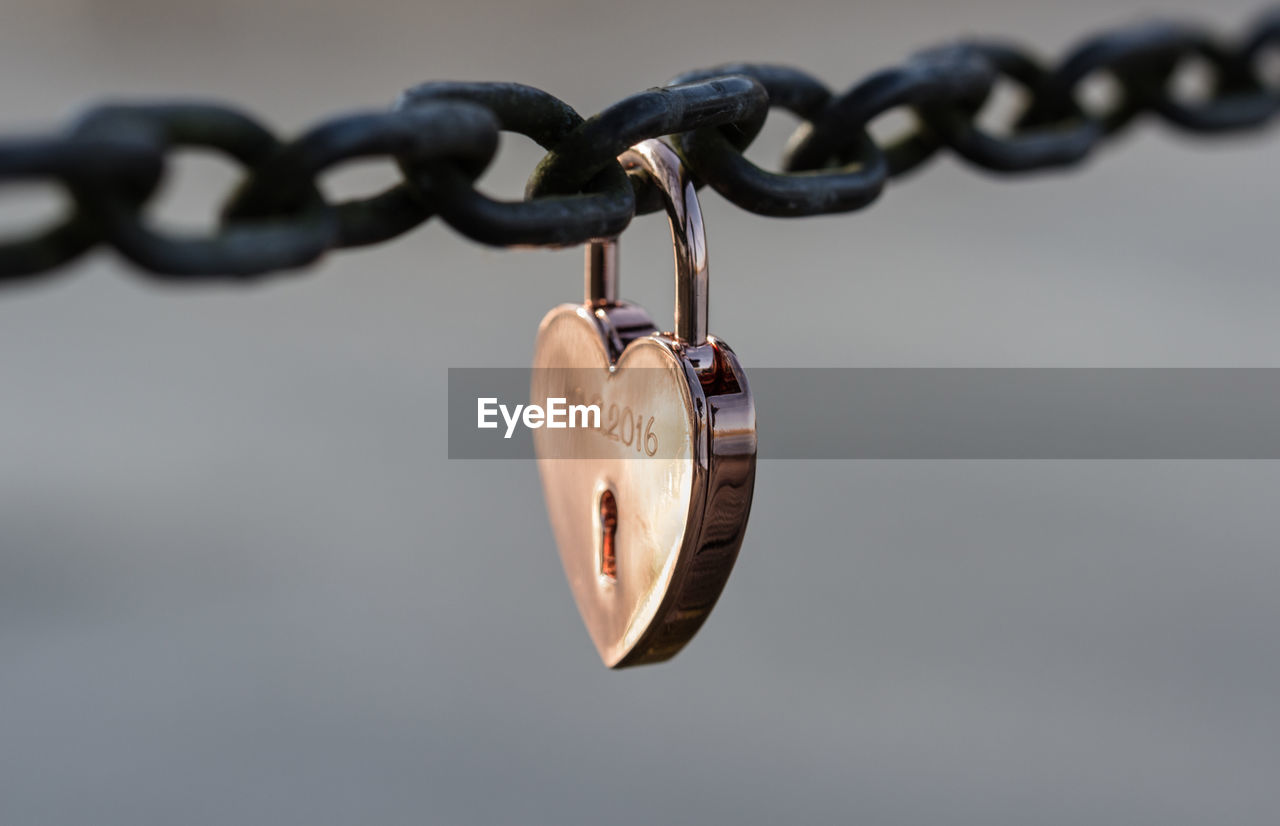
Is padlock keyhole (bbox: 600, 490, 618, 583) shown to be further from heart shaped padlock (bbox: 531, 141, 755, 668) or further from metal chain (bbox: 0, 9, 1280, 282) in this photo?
metal chain (bbox: 0, 9, 1280, 282)

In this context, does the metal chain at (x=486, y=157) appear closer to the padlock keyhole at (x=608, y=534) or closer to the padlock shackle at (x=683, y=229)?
the padlock shackle at (x=683, y=229)

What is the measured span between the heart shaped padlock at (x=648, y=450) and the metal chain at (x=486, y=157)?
0.05 metres

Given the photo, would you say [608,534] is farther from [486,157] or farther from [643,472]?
[486,157]

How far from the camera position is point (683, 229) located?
529 mm

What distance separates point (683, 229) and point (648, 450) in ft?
0.26

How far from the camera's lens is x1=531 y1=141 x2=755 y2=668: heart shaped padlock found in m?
0.50

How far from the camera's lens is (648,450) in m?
0.53

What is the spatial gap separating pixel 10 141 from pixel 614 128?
0.18m

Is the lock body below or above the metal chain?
below

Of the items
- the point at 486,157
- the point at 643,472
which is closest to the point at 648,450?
the point at 643,472

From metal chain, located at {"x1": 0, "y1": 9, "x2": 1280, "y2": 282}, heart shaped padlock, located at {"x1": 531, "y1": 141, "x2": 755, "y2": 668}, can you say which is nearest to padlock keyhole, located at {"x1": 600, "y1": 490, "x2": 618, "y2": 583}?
heart shaped padlock, located at {"x1": 531, "y1": 141, "x2": 755, "y2": 668}

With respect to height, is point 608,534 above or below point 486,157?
below

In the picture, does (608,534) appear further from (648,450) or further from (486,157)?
(486,157)

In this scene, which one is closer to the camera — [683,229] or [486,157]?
[486,157]
